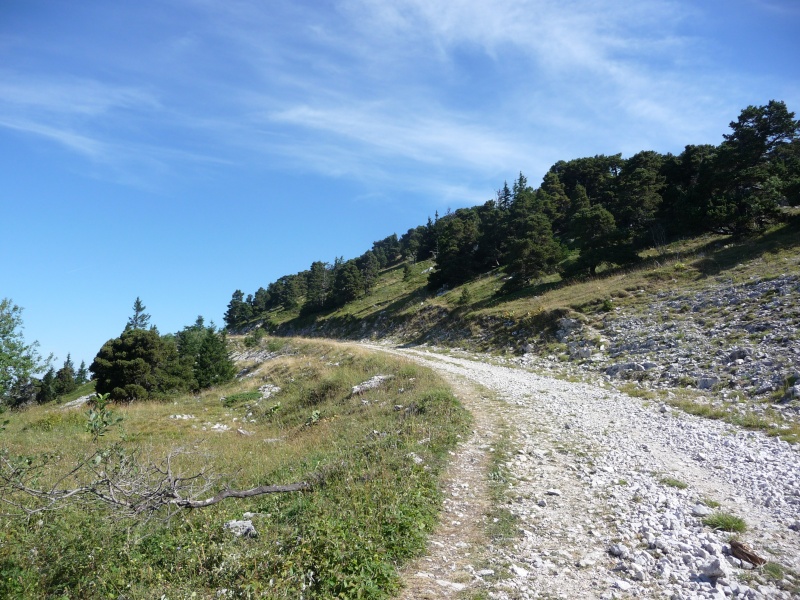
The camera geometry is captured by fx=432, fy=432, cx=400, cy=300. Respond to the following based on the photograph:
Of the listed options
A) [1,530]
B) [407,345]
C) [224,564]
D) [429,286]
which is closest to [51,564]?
[1,530]

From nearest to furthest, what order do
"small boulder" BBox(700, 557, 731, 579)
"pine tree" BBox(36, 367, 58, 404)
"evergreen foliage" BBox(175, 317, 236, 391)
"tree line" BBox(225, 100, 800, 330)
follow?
"small boulder" BBox(700, 557, 731, 579), "tree line" BBox(225, 100, 800, 330), "evergreen foliage" BBox(175, 317, 236, 391), "pine tree" BBox(36, 367, 58, 404)

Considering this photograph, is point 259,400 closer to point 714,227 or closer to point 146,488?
point 146,488

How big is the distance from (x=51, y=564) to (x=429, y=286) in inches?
2631

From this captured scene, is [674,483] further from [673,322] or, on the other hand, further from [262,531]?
[673,322]

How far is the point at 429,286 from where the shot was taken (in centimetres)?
7181

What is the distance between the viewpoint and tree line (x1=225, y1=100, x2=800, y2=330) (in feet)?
118

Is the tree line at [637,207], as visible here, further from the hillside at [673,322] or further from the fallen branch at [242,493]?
the fallen branch at [242,493]

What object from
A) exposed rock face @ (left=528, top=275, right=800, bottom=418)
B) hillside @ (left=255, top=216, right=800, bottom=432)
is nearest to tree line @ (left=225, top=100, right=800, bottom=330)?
hillside @ (left=255, top=216, right=800, bottom=432)

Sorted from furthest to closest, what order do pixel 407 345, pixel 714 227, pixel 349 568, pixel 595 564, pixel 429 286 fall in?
pixel 429 286
pixel 407 345
pixel 714 227
pixel 595 564
pixel 349 568

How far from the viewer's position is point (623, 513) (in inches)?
284

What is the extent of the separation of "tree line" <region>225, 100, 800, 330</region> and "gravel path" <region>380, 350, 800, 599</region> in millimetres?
31858

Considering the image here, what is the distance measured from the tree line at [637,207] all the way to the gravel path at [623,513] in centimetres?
3186

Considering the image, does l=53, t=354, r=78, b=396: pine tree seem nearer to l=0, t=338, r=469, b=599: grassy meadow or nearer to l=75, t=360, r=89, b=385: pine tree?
l=75, t=360, r=89, b=385: pine tree

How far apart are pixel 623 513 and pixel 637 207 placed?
47.7 metres
